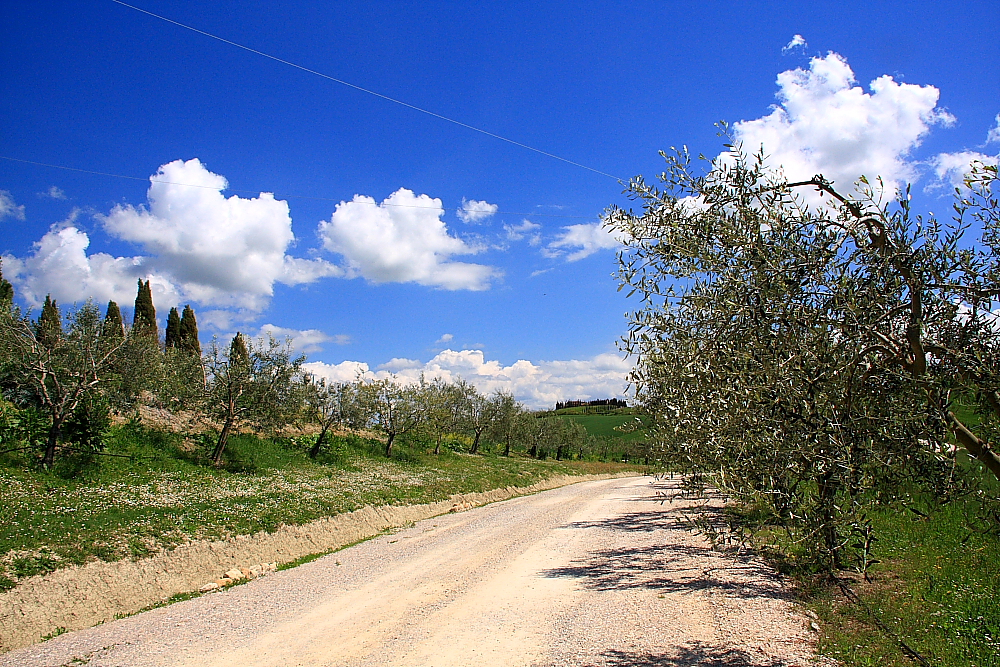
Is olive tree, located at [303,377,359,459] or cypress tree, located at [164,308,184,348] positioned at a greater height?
cypress tree, located at [164,308,184,348]

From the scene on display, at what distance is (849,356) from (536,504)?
101ft

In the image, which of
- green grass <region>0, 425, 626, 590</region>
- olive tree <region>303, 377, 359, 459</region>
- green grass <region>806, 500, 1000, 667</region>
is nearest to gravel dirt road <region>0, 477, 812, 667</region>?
green grass <region>806, 500, 1000, 667</region>

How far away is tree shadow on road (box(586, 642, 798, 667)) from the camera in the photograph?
26.9 feet

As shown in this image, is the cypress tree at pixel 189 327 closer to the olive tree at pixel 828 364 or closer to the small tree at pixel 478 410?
the small tree at pixel 478 410

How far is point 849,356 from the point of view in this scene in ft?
16.3

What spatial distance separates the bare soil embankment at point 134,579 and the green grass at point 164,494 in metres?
0.41

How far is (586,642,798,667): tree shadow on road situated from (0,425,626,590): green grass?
43.1 feet

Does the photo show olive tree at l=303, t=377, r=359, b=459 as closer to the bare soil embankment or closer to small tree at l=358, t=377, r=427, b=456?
small tree at l=358, t=377, r=427, b=456

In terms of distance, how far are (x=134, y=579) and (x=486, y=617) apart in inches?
400

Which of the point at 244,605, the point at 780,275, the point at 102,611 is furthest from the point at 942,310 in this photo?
the point at 102,611

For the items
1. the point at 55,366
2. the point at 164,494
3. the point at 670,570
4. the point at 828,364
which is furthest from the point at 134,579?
the point at 828,364

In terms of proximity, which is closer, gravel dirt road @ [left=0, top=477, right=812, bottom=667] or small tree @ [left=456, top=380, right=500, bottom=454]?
gravel dirt road @ [left=0, top=477, right=812, bottom=667]

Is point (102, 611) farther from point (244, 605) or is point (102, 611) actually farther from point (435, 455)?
point (435, 455)

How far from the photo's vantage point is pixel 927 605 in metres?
9.45
